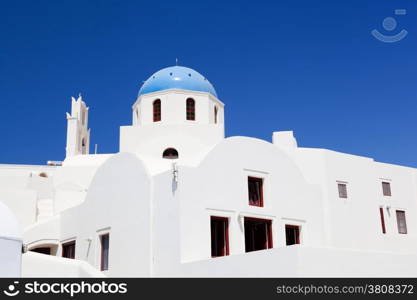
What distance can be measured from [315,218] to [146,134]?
9.16 m

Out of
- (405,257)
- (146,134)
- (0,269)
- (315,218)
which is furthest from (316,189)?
(0,269)

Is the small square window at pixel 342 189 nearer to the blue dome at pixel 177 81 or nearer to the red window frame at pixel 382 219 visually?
the red window frame at pixel 382 219

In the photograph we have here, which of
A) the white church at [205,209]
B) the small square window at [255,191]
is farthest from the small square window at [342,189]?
the small square window at [255,191]

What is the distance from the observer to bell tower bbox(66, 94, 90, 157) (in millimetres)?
37719

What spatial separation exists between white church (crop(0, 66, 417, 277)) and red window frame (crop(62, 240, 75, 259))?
0.04 metres

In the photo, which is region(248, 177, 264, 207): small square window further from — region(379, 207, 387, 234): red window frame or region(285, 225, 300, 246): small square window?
region(379, 207, 387, 234): red window frame

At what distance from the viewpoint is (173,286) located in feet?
41.6

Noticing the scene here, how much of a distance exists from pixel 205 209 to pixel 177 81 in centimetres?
1090

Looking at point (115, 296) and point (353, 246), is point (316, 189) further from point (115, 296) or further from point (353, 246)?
point (115, 296)

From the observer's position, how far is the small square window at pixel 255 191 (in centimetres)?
2058

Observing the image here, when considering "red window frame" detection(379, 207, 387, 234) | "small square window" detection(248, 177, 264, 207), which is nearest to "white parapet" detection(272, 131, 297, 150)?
"red window frame" detection(379, 207, 387, 234)

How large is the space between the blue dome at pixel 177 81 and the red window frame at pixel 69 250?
9022 mm

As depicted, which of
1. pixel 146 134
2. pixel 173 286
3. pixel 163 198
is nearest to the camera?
pixel 173 286

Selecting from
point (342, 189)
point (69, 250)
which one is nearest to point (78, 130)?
point (69, 250)
